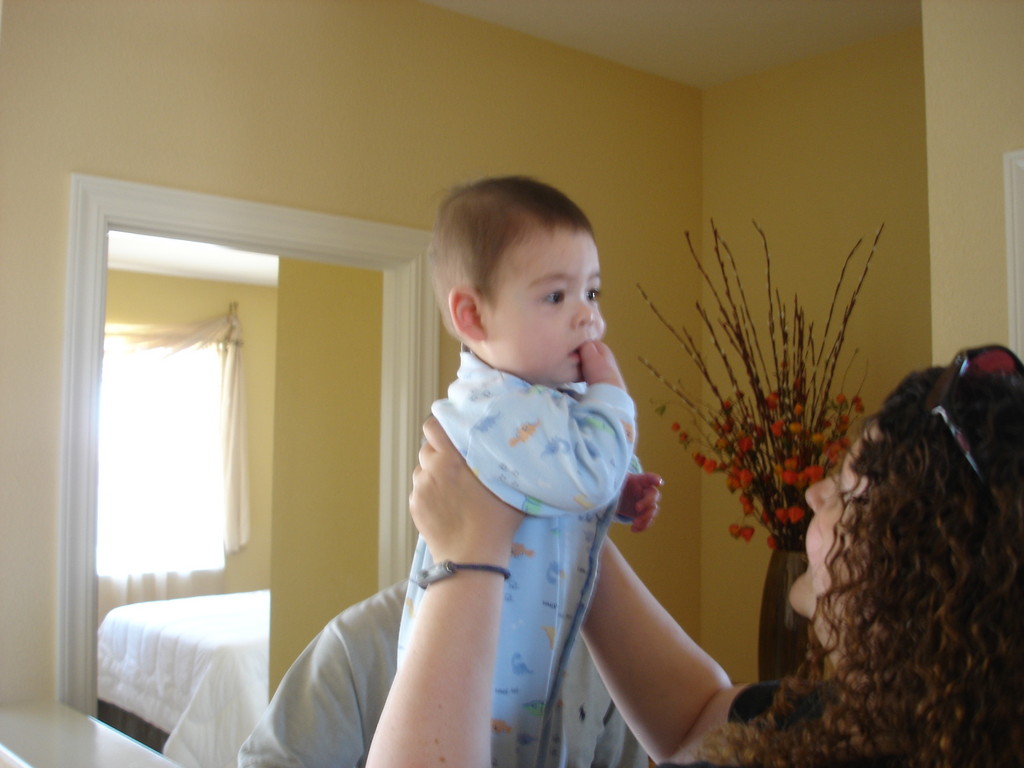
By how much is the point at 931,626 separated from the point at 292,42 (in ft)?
7.30

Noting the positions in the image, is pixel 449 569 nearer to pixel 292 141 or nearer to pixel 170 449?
pixel 292 141

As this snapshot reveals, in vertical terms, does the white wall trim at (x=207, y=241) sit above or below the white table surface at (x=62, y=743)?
above

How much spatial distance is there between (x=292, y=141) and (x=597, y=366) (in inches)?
62.8


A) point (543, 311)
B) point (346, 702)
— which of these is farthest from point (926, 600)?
point (346, 702)

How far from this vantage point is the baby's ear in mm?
1179

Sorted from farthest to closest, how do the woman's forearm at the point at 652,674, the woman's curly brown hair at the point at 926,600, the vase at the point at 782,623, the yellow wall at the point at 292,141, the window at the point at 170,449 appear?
the window at the point at 170,449 < the vase at the point at 782,623 < the yellow wall at the point at 292,141 < the woman's forearm at the point at 652,674 < the woman's curly brown hair at the point at 926,600

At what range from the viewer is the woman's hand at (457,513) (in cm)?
91

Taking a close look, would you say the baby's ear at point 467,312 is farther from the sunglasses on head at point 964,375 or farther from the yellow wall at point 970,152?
the yellow wall at point 970,152

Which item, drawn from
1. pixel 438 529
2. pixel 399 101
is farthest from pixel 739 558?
pixel 438 529

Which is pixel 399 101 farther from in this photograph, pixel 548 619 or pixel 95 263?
pixel 548 619

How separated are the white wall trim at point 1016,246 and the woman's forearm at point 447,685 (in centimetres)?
132

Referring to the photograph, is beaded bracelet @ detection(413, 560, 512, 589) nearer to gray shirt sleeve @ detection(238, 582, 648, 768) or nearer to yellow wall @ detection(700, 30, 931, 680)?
gray shirt sleeve @ detection(238, 582, 648, 768)

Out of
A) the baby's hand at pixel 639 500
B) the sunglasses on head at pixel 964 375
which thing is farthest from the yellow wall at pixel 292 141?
the sunglasses on head at pixel 964 375

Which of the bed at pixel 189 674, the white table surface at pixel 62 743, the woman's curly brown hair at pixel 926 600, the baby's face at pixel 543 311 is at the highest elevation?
the baby's face at pixel 543 311
